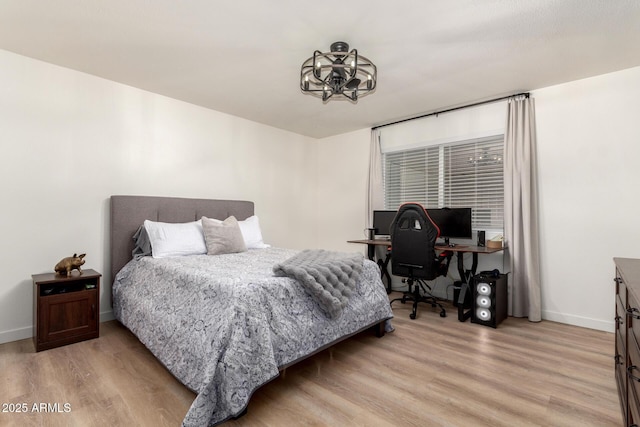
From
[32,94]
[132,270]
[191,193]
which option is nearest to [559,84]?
[191,193]

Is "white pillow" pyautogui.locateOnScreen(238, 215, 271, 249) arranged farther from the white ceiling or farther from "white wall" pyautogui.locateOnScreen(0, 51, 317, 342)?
the white ceiling

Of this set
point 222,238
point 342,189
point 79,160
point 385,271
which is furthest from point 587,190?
point 79,160

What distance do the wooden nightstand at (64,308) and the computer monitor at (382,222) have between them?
3306 mm

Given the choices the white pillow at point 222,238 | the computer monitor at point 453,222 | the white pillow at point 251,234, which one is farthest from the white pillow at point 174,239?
the computer monitor at point 453,222

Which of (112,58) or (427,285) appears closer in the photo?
(112,58)

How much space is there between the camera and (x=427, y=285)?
3.95m

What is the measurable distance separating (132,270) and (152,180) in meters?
1.06

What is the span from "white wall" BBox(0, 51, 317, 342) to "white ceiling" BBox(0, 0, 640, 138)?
226 mm

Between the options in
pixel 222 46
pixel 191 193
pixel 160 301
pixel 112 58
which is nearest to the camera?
pixel 160 301

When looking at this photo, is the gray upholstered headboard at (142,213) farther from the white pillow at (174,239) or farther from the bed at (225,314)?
the white pillow at (174,239)

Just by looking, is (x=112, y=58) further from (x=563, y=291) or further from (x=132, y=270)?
(x=563, y=291)

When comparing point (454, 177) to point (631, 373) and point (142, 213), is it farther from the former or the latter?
point (142, 213)

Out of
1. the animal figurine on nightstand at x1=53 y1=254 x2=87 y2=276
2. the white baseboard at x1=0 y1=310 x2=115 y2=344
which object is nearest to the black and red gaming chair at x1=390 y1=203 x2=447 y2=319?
the animal figurine on nightstand at x1=53 y1=254 x2=87 y2=276

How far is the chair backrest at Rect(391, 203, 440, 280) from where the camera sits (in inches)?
125
